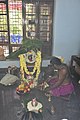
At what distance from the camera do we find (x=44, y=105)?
139 inches

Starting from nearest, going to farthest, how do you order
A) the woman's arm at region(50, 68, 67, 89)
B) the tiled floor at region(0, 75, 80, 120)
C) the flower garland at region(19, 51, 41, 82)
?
the tiled floor at region(0, 75, 80, 120), the woman's arm at region(50, 68, 67, 89), the flower garland at region(19, 51, 41, 82)

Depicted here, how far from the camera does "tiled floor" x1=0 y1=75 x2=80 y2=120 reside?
323cm

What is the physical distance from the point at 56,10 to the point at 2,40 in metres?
1.81

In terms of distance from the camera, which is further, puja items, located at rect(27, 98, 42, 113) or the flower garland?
the flower garland

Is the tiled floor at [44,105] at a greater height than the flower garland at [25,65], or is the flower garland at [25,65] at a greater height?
the flower garland at [25,65]

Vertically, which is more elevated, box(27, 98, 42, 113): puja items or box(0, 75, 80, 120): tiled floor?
box(27, 98, 42, 113): puja items

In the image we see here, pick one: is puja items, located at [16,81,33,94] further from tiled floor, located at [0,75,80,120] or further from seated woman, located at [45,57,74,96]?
seated woman, located at [45,57,74,96]

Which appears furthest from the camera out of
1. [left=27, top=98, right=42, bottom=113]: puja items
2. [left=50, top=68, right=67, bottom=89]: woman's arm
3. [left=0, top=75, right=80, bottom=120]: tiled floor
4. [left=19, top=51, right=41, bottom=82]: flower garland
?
[left=19, top=51, right=41, bottom=82]: flower garland

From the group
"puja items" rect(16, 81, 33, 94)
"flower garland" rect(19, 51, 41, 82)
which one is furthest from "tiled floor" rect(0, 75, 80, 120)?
"flower garland" rect(19, 51, 41, 82)

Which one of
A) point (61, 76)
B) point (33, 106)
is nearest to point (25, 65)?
point (61, 76)

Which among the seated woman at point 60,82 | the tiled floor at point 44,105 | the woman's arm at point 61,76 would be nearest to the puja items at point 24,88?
the tiled floor at point 44,105

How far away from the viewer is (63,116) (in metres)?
3.23

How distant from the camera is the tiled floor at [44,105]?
323 cm

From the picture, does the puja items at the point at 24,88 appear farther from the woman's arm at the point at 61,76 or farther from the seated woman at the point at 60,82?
the woman's arm at the point at 61,76
